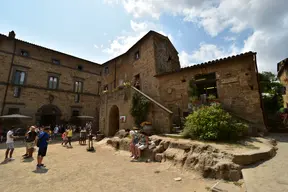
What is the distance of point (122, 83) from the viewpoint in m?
17.7

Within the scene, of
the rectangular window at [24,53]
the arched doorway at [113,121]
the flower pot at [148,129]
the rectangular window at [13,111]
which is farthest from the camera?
the rectangular window at [24,53]

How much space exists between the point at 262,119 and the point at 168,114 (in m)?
4.93

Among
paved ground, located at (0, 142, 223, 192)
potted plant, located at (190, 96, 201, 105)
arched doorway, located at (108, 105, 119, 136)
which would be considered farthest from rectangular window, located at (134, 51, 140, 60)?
paved ground, located at (0, 142, 223, 192)

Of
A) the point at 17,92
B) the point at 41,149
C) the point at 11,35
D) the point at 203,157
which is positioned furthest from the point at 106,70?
the point at 203,157

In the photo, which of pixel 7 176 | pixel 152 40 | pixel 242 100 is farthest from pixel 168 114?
pixel 152 40

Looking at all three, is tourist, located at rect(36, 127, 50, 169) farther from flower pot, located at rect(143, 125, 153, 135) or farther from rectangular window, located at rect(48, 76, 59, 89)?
rectangular window, located at rect(48, 76, 59, 89)

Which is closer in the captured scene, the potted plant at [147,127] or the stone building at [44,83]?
the potted plant at [147,127]

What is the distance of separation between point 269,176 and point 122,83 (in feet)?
52.9

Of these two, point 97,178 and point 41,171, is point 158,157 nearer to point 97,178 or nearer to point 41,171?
point 97,178

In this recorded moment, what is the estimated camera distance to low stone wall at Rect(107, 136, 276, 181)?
390 centimetres

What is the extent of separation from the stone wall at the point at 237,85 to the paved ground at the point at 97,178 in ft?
17.5

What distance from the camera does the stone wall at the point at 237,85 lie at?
7.29 m

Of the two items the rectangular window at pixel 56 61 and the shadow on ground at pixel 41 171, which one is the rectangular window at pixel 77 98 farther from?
the shadow on ground at pixel 41 171

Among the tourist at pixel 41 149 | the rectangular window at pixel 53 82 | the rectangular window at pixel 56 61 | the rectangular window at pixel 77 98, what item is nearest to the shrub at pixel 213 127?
the tourist at pixel 41 149
